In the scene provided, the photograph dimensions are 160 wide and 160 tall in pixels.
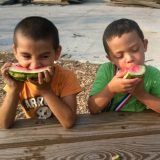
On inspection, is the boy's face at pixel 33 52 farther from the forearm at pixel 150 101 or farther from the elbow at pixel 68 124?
the forearm at pixel 150 101

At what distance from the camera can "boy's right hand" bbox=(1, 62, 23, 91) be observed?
6.87ft

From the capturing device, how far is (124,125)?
224 centimetres

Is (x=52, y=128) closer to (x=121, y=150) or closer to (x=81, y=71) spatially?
(x=121, y=150)

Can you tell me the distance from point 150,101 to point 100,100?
0.28 metres

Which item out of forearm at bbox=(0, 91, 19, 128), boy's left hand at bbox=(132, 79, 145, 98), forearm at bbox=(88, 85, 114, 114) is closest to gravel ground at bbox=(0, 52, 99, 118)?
forearm at bbox=(88, 85, 114, 114)

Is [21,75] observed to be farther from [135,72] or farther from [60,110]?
[135,72]

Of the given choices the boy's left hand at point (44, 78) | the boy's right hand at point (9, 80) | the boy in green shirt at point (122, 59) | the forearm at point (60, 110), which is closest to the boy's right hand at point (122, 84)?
the boy in green shirt at point (122, 59)

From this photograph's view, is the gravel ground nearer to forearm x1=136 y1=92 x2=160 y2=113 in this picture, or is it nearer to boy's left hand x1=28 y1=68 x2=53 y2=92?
forearm x1=136 y1=92 x2=160 y2=113

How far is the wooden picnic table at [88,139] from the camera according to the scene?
6.48ft

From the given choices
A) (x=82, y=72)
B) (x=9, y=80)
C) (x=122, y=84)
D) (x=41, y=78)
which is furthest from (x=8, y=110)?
(x=82, y=72)

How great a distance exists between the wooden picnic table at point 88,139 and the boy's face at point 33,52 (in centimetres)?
→ 31

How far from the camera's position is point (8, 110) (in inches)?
89.2

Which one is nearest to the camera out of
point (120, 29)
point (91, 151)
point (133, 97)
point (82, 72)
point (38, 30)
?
point (91, 151)

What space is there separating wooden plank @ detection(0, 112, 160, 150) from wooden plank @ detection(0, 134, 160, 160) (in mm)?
43
